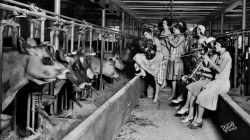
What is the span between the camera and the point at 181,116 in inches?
292

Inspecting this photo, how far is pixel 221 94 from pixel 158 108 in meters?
2.29

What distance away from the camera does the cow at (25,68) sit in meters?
3.28

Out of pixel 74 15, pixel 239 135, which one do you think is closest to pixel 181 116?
pixel 239 135

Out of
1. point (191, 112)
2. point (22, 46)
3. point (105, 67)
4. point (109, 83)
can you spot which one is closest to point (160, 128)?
point (191, 112)

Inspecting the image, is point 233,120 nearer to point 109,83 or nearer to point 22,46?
point 22,46

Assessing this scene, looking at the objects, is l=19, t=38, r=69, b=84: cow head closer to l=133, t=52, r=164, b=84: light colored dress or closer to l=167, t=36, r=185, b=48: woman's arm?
l=167, t=36, r=185, b=48: woman's arm

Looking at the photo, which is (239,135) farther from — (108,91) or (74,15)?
(74,15)

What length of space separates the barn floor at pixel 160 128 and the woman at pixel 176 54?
3.03 ft

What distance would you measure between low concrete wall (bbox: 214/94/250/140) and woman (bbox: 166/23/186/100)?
7.78 ft

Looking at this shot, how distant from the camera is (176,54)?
8625mm

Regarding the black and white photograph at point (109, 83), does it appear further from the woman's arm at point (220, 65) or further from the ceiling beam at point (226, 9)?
the ceiling beam at point (226, 9)

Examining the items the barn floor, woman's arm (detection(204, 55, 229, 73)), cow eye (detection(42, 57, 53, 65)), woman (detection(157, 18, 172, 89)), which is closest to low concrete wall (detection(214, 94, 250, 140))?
the barn floor

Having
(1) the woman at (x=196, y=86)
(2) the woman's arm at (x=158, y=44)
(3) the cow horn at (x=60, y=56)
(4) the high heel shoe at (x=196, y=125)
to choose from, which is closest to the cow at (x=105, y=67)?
(2) the woman's arm at (x=158, y=44)

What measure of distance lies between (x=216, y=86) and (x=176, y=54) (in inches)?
98.4
